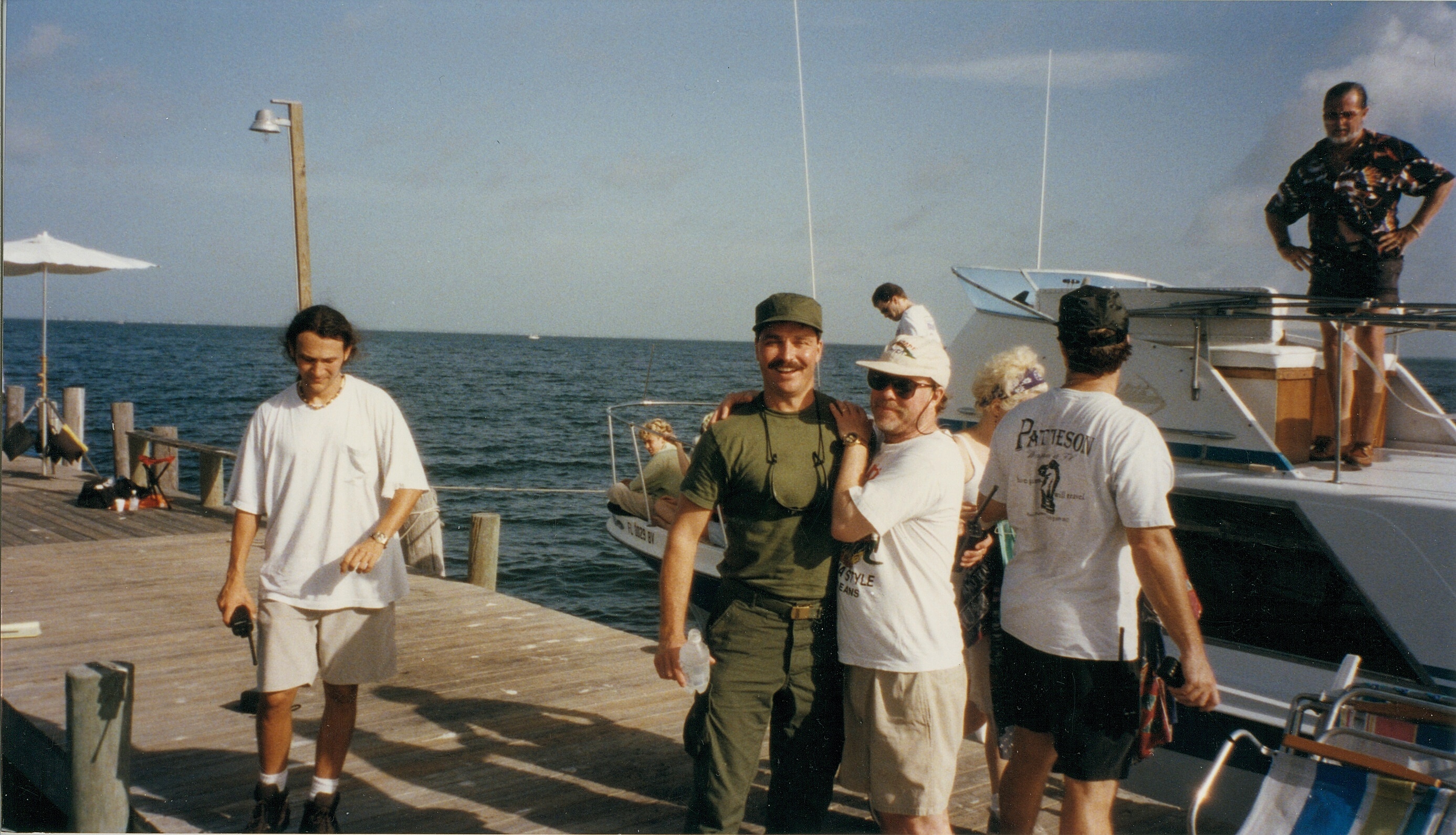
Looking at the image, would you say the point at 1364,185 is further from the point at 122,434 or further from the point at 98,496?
the point at 122,434

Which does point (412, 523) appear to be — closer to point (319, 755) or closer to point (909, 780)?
point (319, 755)

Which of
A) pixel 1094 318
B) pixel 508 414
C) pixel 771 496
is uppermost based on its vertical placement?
pixel 1094 318

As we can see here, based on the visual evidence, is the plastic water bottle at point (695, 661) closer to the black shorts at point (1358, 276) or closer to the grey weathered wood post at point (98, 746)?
the grey weathered wood post at point (98, 746)

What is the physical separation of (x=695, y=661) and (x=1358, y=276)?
383 centimetres

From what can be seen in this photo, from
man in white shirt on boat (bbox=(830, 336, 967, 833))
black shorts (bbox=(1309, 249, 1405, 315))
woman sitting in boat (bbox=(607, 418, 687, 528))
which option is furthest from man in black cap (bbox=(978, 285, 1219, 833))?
woman sitting in boat (bbox=(607, 418, 687, 528))

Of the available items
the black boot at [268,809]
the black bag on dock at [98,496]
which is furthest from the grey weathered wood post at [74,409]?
the black boot at [268,809]

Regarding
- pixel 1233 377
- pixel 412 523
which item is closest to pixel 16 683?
pixel 412 523

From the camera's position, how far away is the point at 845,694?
2.86 meters

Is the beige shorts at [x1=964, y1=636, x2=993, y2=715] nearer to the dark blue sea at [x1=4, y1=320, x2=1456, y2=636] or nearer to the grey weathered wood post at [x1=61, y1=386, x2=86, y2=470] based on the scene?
the dark blue sea at [x1=4, y1=320, x2=1456, y2=636]

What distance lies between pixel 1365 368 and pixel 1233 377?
58cm

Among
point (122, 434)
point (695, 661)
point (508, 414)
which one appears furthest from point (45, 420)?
point (508, 414)

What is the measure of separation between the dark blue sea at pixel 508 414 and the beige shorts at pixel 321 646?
902 mm

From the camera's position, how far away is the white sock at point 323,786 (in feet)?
11.4

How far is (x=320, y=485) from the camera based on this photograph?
3.40 metres
